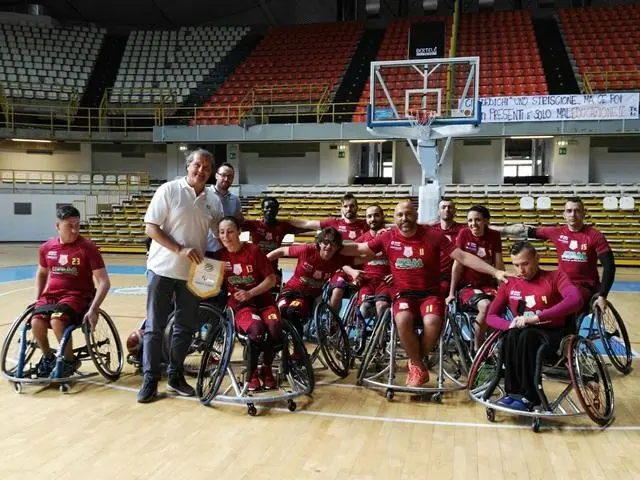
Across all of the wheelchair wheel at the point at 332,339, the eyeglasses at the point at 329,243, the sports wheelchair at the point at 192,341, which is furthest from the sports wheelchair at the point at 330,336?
the sports wheelchair at the point at 192,341

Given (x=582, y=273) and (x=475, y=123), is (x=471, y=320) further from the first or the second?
(x=475, y=123)

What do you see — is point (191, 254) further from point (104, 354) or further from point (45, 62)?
point (45, 62)

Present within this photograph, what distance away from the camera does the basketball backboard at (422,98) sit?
10375 millimetres

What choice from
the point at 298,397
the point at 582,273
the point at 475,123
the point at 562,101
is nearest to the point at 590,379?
the point at 582,273

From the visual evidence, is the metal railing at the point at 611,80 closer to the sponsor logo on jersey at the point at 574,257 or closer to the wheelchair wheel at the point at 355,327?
the sponsor logo on jersey at the point at 574,257

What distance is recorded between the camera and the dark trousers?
3420 mm

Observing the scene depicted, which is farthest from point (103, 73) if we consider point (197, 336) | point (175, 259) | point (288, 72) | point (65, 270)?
point (175, 259)

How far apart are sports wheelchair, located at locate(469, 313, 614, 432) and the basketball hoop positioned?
23.0 feet

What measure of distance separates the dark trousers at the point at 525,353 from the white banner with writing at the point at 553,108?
1065cm

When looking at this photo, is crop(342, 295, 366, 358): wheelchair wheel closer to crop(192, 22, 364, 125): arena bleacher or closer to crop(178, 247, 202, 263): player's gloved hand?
crop(178, 247, 202, 263): player's gloved hand

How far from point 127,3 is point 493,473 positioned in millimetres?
23366

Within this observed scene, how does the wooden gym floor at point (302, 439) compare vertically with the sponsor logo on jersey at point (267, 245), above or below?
below

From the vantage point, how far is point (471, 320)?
4.72 m

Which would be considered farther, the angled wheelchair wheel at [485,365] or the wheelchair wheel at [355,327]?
the wheelchair wheel at [355,327]
